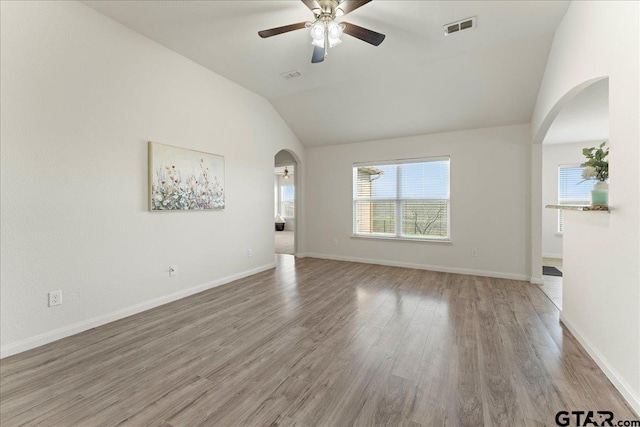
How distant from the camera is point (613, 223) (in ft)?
6.23

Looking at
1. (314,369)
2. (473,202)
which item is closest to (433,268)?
(473,202)

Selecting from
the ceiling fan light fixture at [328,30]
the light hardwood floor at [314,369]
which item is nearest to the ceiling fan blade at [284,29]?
the ceiling fan light fixture at [328,30]

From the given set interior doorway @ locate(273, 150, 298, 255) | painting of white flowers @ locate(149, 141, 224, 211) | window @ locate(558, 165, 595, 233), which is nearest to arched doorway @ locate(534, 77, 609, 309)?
window @ locate(558, 165, 595, 233)

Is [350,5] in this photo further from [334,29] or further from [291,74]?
[291,74]

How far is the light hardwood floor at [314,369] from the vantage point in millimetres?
1574

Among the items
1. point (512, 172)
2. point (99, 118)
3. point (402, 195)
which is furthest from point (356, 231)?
point (99, 118)

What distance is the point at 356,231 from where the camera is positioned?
235 inches

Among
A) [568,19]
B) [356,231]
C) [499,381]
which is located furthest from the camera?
[356,231]

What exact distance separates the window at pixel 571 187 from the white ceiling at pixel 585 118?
65 cm

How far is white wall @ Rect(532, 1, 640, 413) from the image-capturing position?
163cm

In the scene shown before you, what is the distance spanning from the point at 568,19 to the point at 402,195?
3.36 m

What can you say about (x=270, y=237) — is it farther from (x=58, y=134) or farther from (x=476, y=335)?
(x=476, y=335)

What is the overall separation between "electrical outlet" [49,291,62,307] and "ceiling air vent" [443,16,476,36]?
15.2 ft

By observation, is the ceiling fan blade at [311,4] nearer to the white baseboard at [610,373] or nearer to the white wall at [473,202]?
the white baseboard at [610,373]
